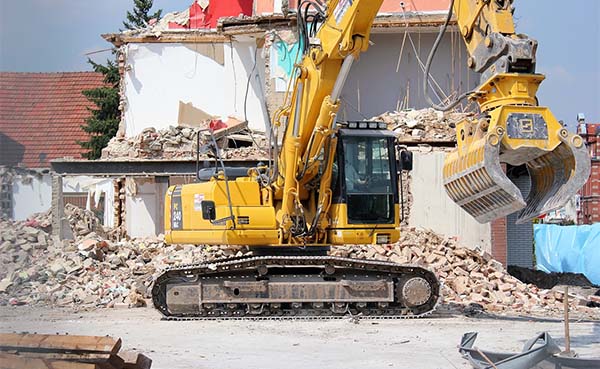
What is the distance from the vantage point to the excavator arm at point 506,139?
792cm

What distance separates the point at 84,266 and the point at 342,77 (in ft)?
25.6

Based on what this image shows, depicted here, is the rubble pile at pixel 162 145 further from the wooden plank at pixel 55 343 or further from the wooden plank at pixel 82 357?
the wooden plank at pixel 82 357

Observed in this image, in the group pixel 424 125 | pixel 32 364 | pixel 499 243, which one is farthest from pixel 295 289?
pixel 424 125

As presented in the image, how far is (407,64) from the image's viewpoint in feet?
81.4

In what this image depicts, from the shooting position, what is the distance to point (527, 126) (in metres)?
7.93

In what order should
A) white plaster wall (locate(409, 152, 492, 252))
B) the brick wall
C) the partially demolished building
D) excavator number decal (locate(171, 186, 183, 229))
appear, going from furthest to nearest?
the partially demolished building
white plaster wall (locate(409, 152, 492, 252))
the brick wall
excavator number decal (locate(171, 186, 183, 229))

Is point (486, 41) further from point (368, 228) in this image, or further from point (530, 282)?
point (530, 282)

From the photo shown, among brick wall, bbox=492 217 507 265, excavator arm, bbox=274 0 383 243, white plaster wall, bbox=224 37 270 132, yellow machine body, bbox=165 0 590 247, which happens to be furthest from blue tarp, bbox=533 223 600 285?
excavator arm, bbox=274 0 383 243

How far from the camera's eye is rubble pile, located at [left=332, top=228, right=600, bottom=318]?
579 inches

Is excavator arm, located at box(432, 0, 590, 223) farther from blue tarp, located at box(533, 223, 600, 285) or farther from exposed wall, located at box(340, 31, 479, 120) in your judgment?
exposed wall, located at box(340, 31, 479, 120)

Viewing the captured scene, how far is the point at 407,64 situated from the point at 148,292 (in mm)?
12746

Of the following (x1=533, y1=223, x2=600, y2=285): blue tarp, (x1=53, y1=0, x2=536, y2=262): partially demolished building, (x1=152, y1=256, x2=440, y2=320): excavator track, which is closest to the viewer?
(x1=152, y1=256, x2=440, y2=320): excavator track

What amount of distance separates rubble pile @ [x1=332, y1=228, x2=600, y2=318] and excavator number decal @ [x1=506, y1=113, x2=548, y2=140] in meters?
6.74

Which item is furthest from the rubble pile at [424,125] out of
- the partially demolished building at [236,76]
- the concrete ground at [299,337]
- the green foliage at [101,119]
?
the green foliage at [101,119]
